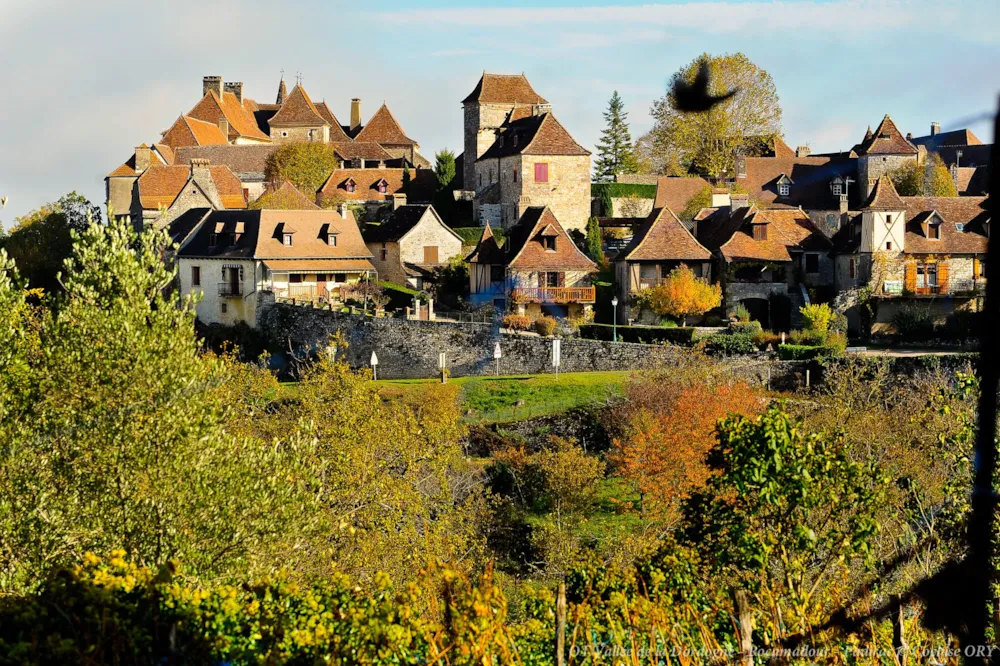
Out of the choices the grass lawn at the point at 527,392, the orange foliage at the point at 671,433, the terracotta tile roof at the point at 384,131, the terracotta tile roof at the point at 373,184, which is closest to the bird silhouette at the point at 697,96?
the orange foliage at the point at 671,433

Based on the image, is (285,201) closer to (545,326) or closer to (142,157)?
(142,157)

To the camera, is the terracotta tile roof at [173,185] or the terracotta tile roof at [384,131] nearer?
the terracotta tile roof at [173,185]

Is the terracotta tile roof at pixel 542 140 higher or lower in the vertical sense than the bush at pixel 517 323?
higher

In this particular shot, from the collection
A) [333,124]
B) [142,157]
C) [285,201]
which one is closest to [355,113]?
[333,124]

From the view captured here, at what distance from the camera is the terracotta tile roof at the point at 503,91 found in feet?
210

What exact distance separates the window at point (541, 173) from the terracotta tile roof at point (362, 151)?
1954cm

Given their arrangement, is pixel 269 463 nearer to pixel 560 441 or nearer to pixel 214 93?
pixel 560 441

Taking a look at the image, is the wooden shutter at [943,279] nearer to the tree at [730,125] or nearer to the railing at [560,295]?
the railing at [560,295]

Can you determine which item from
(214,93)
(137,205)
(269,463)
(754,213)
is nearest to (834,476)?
(269,463)

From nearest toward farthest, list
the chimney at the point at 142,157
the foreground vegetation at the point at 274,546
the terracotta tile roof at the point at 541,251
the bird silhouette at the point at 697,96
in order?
the foreground vegetation at the point at 274,546
the bird silhouette at the point at 697,96
the terracotta tile roof at the point at 541,251
the chimney at the point at 142,157

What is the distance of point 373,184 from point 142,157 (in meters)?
13.8

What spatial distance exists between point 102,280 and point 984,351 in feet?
33.2

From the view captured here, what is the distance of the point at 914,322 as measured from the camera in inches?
1569

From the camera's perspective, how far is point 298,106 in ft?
268
